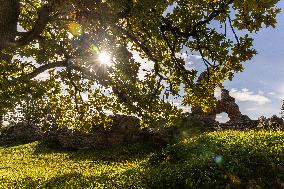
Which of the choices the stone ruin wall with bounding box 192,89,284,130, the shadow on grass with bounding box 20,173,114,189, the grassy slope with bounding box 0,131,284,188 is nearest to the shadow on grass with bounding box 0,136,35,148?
the grassy slope with bounding box 0,131,284,188

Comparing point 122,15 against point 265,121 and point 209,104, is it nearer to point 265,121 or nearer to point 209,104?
point 209,104

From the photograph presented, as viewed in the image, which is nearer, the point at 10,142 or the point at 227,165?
the point at 227,165

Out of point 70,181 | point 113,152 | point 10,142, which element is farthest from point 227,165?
point 10,142

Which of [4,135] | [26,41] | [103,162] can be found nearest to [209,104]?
[26,41]

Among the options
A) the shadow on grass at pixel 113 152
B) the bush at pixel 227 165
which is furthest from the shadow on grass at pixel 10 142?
the bush at pixel 227 165

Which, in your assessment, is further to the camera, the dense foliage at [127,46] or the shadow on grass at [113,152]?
the shadow on grass at [113,152]

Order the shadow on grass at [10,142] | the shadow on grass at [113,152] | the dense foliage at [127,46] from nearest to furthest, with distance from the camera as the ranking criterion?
the dense foliage at [127,46] → the shadow on grass at [113,152] → the shadow on grass at [10,142]

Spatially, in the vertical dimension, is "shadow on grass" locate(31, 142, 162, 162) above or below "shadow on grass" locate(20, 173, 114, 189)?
above

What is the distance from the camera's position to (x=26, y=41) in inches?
→ 650

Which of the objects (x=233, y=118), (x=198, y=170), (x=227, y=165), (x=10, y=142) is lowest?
(x=198, y=170)

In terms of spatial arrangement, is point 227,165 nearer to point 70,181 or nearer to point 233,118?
point 70,181

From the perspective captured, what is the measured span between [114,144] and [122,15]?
26.2 meters

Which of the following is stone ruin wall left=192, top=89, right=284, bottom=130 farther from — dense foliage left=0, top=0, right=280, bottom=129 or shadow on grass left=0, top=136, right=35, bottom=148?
shadow on grass left=0, top=136, right=35, bottom=148

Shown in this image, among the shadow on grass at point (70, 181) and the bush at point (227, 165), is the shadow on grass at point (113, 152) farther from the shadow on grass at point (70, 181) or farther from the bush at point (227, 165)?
the bush at point (227, 165)
